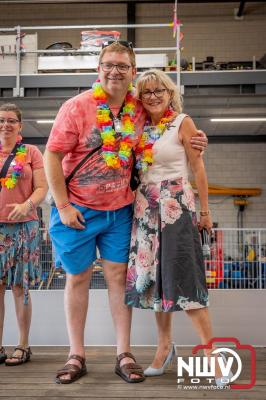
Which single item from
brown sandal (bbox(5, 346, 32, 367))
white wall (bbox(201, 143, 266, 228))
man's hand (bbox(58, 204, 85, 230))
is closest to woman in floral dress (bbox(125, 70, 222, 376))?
man's hand (bbox(58, 204, 85, 230))

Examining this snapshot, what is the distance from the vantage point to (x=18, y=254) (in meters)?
2.66

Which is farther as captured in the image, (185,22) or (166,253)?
(185,22)

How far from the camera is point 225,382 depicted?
205 centimetres

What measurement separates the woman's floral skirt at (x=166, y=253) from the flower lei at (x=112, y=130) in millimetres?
188

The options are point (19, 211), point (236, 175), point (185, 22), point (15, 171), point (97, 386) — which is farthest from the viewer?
point (185, 22)

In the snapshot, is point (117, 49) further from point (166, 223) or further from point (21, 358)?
point (21, 358)

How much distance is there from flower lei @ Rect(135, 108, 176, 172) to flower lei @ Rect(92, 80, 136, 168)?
0.05 metres

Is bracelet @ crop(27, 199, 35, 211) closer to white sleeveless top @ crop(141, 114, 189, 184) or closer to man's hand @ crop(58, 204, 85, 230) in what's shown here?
man's hand @ crop(58, 204, 85, 230)

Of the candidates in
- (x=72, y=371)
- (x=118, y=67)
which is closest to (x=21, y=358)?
(x=72, y=371)

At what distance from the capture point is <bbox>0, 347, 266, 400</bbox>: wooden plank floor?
1.95 metres

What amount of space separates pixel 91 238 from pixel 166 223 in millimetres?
373

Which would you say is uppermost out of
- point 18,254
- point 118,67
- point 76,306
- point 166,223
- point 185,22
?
point 185,22

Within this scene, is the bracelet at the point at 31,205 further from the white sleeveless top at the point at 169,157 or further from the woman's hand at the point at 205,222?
the woman's hand at the point at 205,222

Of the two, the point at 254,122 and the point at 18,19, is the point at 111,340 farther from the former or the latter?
the point at 18,19
